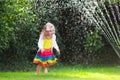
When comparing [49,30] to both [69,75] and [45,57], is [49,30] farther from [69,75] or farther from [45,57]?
[69,75]

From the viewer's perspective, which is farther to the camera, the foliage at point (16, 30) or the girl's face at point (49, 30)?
the foliage at point (16, 30)

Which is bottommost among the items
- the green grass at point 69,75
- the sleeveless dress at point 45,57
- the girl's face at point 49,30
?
the green grass at point 69,75

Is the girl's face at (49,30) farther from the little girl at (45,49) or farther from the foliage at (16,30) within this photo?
the foliage at (16,30)

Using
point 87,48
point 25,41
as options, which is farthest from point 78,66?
point 25,41

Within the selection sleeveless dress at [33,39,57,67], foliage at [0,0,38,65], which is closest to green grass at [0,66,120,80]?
sleeveless dress at [33,39,57,67]

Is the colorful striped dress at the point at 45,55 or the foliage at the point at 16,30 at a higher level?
the foliage at the point at 16,30

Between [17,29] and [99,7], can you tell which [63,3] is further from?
[17,29]

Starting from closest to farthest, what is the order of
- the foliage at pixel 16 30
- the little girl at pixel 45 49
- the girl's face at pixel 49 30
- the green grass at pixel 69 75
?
the green grass at pixel 69 75, the girl's face at pixel 49 30, the little girl at pixel 45 49, the foliage at pixel 16 30

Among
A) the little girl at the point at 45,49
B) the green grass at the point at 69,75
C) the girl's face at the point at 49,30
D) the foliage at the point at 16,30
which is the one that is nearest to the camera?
the green grass at the point at 69,75

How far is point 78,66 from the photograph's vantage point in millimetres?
13781

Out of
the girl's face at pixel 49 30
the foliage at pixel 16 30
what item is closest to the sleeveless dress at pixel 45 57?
the girl's face at pixel 49 30

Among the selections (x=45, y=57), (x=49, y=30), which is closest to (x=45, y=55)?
(x=45, y=57)

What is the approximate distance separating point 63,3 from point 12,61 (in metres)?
2.42

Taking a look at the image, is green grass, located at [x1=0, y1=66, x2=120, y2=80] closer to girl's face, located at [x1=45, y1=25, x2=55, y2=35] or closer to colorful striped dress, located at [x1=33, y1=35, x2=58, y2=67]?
colorful striped dress, located at [x1=33, y1=35, x2=58, y2=67]
